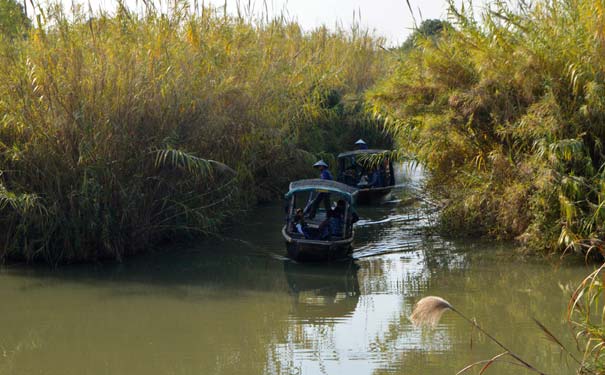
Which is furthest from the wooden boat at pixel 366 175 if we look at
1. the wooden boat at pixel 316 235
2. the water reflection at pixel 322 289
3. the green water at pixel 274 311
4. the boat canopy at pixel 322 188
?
the water reflection at pixel 322 289

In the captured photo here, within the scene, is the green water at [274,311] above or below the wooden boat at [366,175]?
below

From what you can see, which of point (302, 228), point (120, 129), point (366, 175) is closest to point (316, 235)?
point (302, 228)

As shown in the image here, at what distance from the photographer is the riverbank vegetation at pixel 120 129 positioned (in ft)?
36.6

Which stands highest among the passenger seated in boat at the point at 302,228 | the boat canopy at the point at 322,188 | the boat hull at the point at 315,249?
the boat canopy at the point at 322,188

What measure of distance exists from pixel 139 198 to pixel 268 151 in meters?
4.85

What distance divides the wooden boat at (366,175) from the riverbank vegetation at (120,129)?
360 centimetres

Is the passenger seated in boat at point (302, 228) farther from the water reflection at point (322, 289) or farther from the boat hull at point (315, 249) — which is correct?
the water reflection at point (322, 289)

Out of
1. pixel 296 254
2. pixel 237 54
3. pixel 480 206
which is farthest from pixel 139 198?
pixel 480 206

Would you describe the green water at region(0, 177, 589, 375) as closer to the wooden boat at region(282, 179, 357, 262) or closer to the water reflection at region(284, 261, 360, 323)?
the water reflection at region(284, 261, 360, 323)

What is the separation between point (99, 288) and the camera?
34.8 feet

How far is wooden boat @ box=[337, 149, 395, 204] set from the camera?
17531 mm

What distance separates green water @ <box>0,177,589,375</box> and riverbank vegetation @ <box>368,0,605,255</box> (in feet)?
2.17

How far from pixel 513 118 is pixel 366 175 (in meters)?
6.78

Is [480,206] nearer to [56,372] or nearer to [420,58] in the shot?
[420,58]
